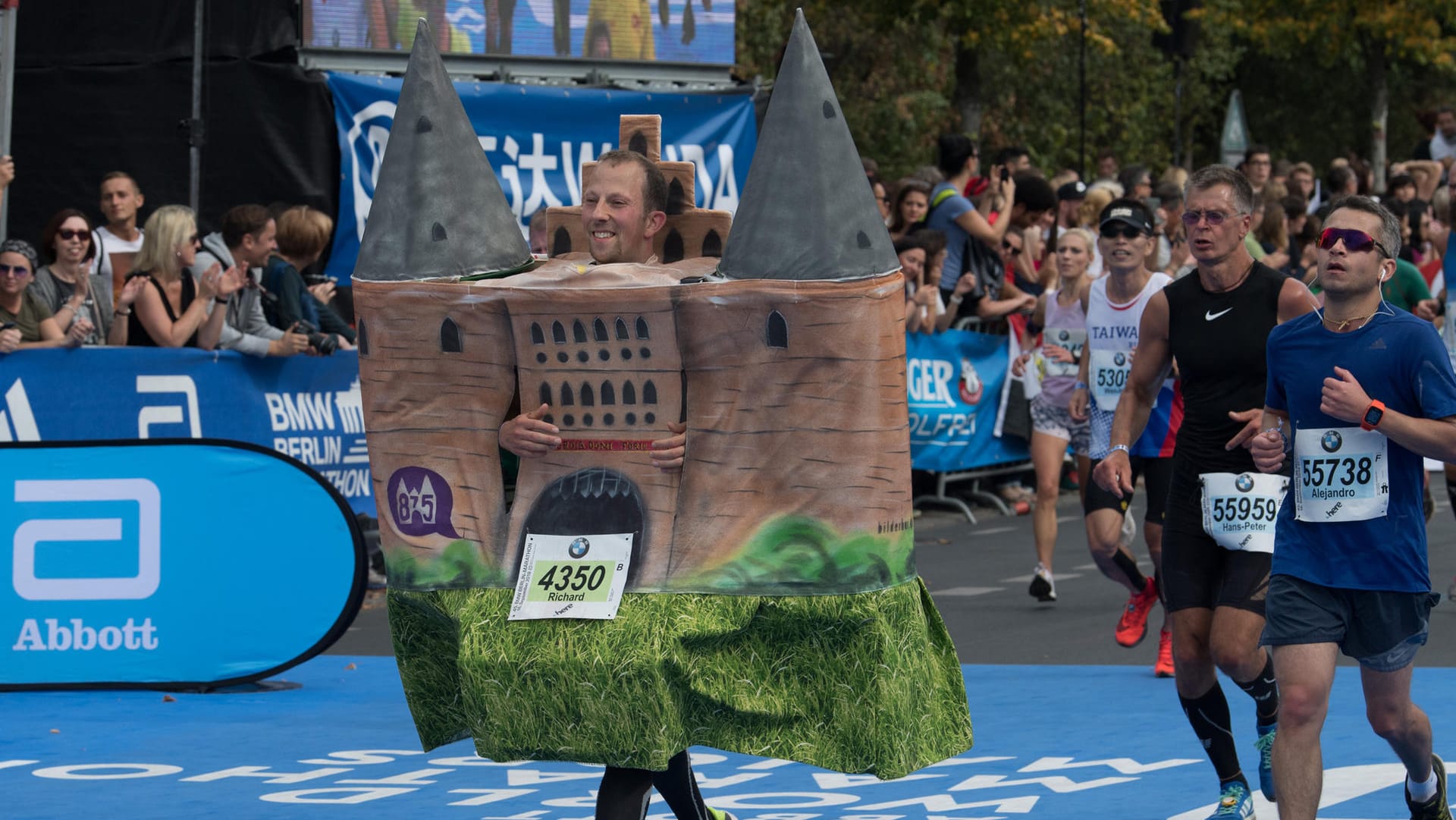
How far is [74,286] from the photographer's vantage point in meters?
10.8

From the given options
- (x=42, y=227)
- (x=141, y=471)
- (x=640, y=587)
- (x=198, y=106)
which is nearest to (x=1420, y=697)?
(x=640, y=587)

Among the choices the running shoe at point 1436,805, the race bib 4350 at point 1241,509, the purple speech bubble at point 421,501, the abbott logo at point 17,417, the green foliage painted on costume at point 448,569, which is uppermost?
the purple speech bubble at point 421,501

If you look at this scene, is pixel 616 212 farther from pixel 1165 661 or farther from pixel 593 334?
pixel 1165 661

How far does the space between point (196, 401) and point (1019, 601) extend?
178 inches

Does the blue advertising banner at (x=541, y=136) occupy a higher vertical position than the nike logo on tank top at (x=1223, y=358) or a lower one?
higher

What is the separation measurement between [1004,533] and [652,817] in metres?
8.21

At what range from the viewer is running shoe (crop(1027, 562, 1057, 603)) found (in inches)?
443

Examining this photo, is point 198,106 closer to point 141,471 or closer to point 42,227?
→ point 42,227

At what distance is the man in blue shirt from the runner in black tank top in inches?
31.2

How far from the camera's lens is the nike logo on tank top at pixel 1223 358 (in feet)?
21.8

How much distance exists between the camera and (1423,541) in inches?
222

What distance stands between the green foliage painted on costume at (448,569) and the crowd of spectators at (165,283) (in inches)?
219

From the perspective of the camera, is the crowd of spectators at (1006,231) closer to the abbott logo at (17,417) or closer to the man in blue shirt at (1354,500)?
the abbott logo at (17,417)

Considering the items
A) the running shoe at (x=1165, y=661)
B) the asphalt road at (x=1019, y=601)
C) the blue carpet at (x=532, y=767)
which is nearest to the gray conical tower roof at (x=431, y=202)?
the blue carpet at (x=532, y=767)
